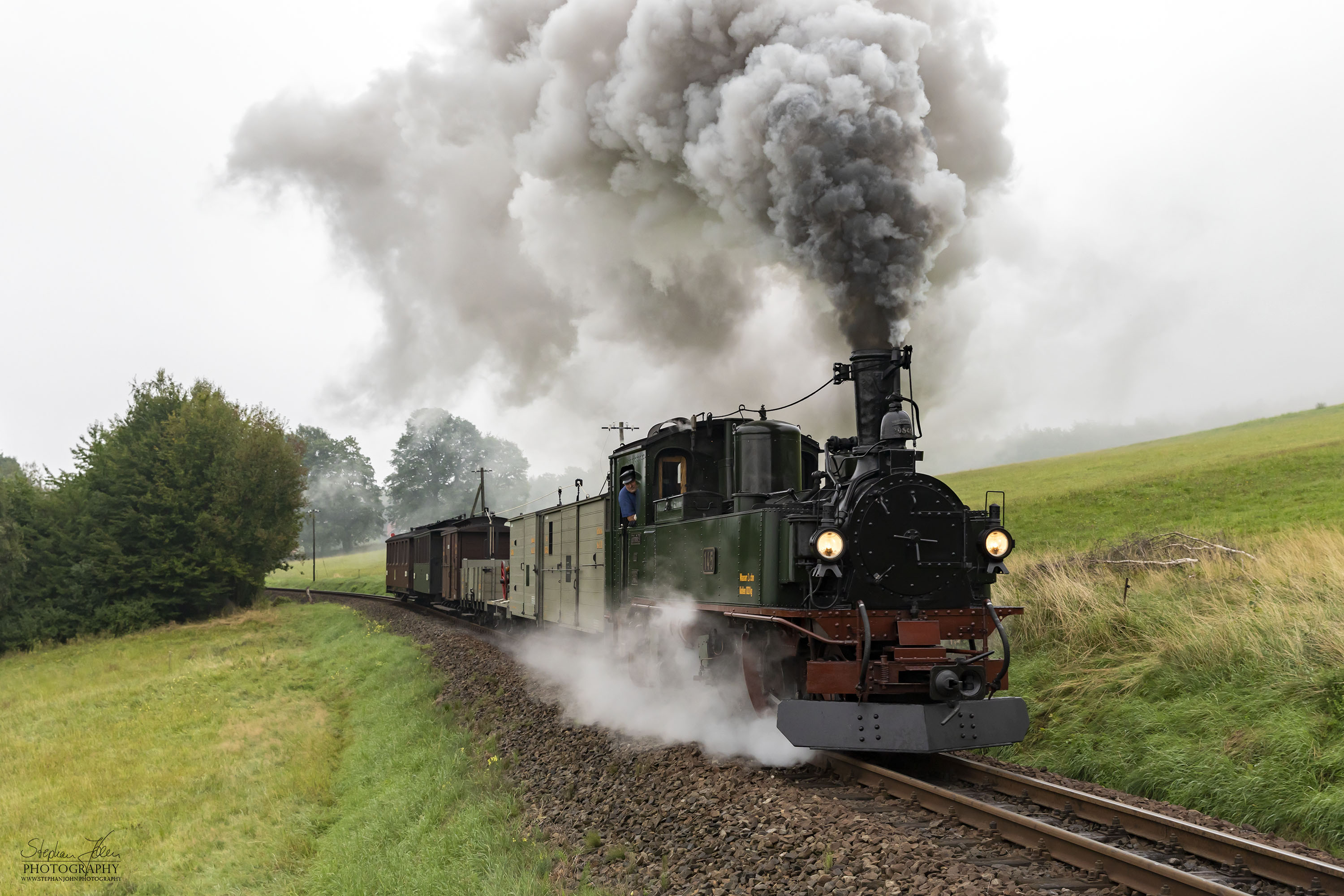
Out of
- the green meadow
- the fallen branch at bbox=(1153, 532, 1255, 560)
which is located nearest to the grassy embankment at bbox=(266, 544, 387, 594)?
the green meadow

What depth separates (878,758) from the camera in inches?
279

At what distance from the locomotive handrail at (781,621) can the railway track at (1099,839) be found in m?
0.89

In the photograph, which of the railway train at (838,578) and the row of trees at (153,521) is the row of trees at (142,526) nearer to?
the row of trees at (153,521)

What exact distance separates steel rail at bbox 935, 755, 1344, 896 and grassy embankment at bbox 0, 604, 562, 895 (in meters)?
3.09

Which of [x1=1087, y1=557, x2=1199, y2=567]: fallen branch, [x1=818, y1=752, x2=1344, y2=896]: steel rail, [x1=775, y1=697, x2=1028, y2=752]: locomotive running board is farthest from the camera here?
[x1=1087, y1=557, x2=1199, y2=567]: fallen branch

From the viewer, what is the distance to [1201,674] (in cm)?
718

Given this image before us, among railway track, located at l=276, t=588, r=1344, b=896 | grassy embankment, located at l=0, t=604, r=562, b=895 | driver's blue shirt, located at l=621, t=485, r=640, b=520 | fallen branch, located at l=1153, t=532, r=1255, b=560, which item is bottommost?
grassy embankment, located at l=0, t=604, r=562, b=895

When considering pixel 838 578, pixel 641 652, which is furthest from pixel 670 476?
pixel 838 578

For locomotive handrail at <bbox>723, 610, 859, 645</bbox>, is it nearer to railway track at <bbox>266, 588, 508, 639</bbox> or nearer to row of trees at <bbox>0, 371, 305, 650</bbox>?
railway track at <bbox>266, 588, 508, 639</bbox>

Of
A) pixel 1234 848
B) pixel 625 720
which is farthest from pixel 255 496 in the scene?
pixel 1234 848

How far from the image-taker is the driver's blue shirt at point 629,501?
410 inches

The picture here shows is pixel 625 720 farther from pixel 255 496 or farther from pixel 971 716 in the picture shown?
pixel 255 496

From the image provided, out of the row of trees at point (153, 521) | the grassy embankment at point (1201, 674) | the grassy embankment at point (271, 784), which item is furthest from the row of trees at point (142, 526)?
the grassy embankment at point (1201, 674)

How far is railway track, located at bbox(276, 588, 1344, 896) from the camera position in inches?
160
